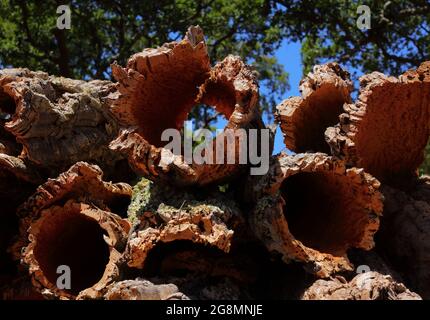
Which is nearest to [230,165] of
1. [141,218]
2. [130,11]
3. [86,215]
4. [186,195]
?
[186,195]

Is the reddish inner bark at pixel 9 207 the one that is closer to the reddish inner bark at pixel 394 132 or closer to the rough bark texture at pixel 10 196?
the rough bark texture at pixel 10 196

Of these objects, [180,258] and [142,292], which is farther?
[180,258]

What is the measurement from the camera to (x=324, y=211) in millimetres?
4020

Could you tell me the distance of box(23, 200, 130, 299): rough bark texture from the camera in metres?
3.71

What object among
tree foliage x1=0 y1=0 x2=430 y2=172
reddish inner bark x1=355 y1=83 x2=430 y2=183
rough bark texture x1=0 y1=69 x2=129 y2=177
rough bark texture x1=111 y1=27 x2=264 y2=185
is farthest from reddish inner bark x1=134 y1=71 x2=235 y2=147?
tree foliage x1=0 y1=0 x2=430 y2=172

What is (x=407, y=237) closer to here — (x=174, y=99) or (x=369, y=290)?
(x=369, y=290)

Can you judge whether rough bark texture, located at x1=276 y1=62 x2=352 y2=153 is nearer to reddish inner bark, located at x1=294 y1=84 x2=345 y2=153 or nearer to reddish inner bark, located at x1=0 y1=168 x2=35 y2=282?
reddish inner bark, located at x1=294 y1=84 x2=345 y2=153

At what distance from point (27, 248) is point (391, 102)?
215cm

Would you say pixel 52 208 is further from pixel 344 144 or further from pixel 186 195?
pixel 344 144

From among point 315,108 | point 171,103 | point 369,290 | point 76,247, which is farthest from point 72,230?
point 369,290

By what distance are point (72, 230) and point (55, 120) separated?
2.24 feet

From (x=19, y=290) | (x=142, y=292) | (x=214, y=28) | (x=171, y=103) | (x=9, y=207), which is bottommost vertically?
(x=19, y=290)

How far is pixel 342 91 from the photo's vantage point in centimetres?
405
